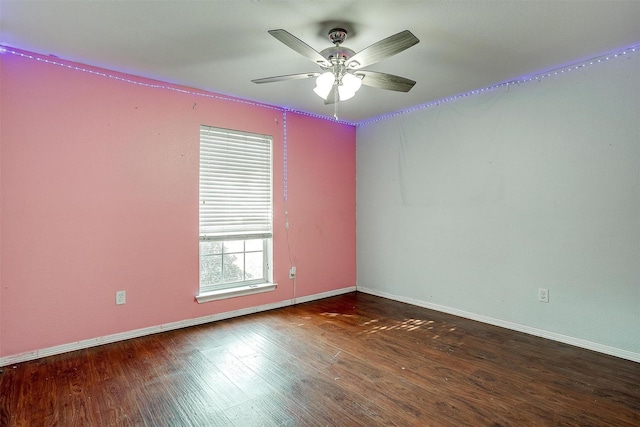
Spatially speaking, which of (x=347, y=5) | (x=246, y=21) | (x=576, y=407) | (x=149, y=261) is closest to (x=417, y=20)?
(x=347, y=5)

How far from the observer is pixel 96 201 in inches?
114

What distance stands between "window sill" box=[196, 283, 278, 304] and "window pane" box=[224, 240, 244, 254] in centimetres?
41

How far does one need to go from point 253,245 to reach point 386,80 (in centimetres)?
231

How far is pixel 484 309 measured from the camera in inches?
138

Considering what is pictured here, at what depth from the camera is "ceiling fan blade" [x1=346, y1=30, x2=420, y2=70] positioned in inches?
74.9

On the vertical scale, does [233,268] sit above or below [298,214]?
below

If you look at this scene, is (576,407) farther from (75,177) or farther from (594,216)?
(75,177)

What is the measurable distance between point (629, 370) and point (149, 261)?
12.7 ft

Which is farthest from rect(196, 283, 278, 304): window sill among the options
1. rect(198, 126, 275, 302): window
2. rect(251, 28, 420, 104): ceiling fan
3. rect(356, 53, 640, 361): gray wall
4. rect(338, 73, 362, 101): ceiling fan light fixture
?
rect(338, 73, 362, 101): ceiling fan light fixture

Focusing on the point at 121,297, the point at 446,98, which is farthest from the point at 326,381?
A: the point at 446,98

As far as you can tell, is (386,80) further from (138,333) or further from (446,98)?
(138,333)

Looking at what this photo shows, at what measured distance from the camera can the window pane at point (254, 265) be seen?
3918 mm

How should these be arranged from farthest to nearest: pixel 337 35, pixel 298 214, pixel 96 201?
pixel 298 214 < pixel 96 201 < pixel 337 35

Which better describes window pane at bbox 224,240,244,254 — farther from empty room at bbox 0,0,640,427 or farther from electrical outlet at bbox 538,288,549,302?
electrical outlet at bbox 538,288,549,302
